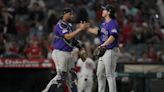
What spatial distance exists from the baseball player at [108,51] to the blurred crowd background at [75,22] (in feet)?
17.9

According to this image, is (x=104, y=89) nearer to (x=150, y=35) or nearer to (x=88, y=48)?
(x=88, y=48)

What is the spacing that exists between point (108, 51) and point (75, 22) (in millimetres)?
7980

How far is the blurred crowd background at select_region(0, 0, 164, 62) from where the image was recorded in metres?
17.6

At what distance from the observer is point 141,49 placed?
18.7m

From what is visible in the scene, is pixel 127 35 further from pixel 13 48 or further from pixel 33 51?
pixel 13 48

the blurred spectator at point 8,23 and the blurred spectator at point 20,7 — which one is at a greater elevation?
the blurred spectator at point 20,7

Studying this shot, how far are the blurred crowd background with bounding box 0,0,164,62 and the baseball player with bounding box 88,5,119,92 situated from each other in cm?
546

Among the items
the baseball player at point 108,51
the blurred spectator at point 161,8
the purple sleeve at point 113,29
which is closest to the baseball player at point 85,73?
the baseball player at point 108,51

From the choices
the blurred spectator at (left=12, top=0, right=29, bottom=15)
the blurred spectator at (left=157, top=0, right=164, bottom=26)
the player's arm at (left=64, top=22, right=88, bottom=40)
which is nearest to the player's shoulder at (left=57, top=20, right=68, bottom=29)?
the player's arm at (left=64, top=22, right=88, bottom=40)

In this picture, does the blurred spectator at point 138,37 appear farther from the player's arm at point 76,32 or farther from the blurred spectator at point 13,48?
the player's arm at point 76,32

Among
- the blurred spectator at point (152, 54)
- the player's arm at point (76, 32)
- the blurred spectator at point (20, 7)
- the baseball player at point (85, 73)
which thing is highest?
the blurred spectator at point (20, 7)

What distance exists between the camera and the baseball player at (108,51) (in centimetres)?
1104

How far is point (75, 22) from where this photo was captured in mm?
19109

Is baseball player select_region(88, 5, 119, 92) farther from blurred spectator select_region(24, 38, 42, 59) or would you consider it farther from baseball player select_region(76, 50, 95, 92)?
blurred spectator select_region(24, 38, 42, 59)
